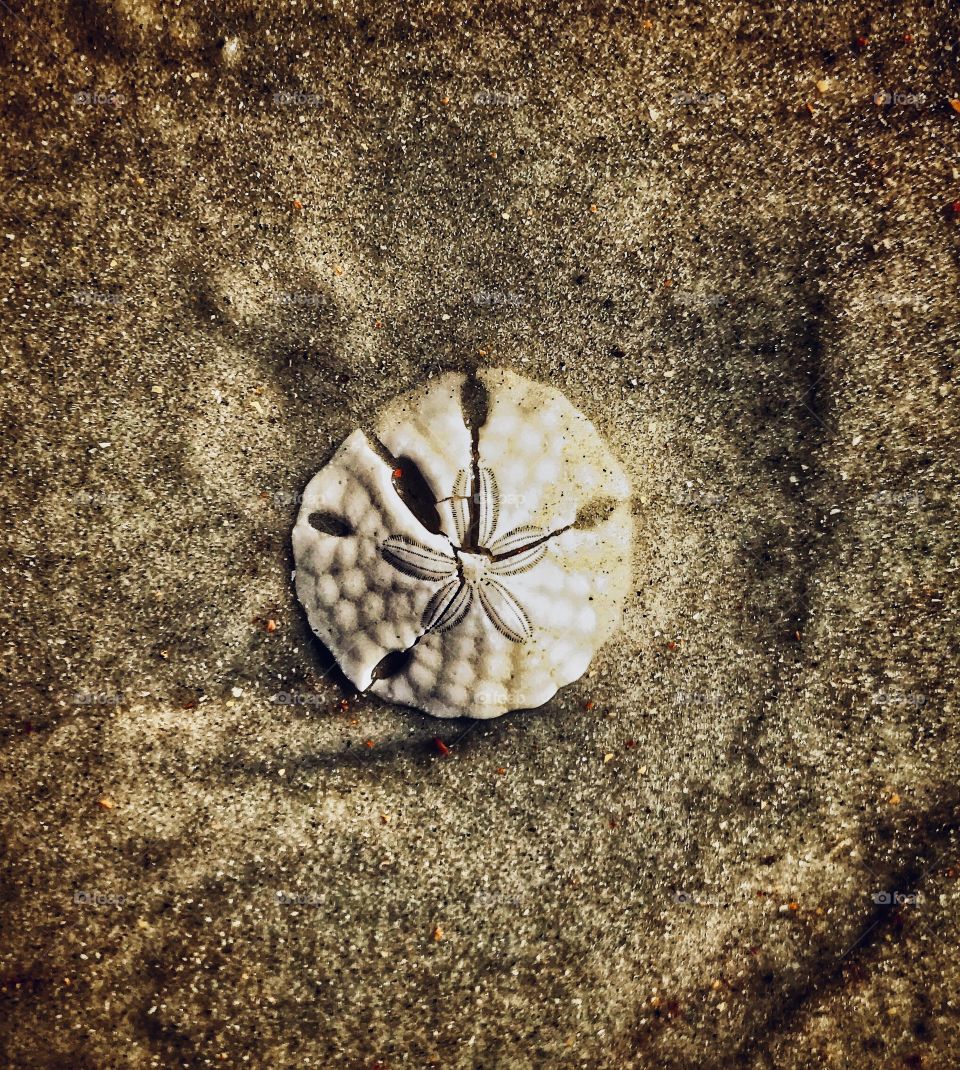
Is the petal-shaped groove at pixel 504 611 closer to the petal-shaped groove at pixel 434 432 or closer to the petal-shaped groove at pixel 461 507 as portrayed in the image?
the petal-shaped groove at pixel 461 507

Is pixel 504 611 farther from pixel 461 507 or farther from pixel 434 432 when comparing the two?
pixel 434 432

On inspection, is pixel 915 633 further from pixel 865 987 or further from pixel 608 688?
pixel 865 987

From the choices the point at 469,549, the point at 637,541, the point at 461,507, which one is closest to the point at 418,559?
the point at 469,549

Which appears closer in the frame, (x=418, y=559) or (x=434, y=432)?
(x=418, y=559)

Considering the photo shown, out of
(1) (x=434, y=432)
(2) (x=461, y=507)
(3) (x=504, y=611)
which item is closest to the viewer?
(3) (x=504, y=611)

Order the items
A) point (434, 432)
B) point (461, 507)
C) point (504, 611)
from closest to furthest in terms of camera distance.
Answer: point (504, 611), point (461, 507), point (434, 432)

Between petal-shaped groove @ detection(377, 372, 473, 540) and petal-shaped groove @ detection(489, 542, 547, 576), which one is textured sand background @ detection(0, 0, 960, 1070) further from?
petal-shaped groove @ detection(489, 542, 547, 576)

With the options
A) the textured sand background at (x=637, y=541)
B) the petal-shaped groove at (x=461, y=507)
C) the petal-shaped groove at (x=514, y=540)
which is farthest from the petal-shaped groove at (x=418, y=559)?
the textured sand background at (x=637, y=541)

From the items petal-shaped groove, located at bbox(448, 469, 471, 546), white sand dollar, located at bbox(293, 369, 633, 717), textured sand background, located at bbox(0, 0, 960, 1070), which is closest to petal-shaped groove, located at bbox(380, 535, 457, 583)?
white sand dollar, located at bbox(293, 369, 633, 717)

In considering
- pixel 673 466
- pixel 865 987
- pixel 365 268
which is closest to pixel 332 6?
pixel 365 268
